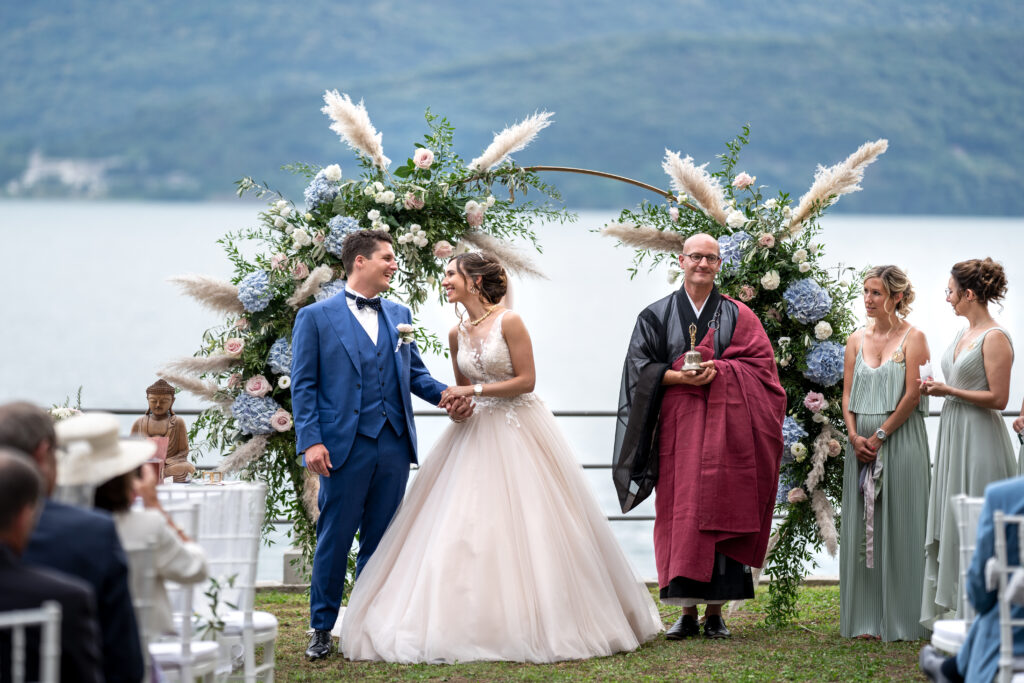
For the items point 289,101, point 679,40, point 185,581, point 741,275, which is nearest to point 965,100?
point 679,40

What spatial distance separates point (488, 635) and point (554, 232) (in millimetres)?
80997

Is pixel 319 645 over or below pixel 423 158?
below

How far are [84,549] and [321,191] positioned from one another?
3957 millimetres

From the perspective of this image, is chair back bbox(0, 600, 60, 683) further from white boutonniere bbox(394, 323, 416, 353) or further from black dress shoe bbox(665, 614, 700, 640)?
black dress shoe bbox(665, 614, 700, 640)

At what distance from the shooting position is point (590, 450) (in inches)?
925

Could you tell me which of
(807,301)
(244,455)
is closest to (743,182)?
(807,301)

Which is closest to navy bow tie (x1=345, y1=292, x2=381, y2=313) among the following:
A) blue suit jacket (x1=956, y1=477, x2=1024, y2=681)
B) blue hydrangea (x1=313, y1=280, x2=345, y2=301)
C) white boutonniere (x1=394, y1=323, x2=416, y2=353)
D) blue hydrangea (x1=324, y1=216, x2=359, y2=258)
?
white boutonniere (x1=394, y1=323, x2=416, y2=353)

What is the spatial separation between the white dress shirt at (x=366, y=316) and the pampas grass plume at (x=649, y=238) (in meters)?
1.57

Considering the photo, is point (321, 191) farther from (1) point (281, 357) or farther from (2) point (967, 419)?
(2) point (967, 419)

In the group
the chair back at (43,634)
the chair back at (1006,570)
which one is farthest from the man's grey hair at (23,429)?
the chair back at (1006,570)

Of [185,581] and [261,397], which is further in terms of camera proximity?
[261,397]

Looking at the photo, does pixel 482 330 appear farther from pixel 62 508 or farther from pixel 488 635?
pixel 62 508

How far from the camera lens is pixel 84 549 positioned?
302 cm

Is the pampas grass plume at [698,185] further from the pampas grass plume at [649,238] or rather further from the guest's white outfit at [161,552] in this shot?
the guest's white outfit at [161,552]
